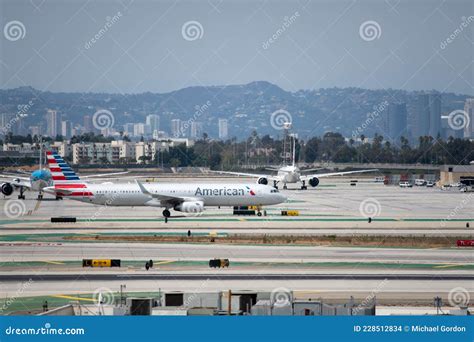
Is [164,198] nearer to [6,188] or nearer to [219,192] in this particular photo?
[219,192]

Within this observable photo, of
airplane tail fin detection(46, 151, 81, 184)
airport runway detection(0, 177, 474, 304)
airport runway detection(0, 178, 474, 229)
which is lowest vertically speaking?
airport runway detection(0, 177, 474, 304)

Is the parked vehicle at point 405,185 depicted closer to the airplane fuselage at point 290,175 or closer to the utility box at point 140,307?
the airplane fuselage at point 290,175

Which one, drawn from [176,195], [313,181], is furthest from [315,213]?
[313,181]

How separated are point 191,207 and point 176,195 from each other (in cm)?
208

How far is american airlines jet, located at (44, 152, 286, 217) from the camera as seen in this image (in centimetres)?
9312

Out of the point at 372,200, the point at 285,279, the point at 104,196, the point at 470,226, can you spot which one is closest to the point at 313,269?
the point at 285,279

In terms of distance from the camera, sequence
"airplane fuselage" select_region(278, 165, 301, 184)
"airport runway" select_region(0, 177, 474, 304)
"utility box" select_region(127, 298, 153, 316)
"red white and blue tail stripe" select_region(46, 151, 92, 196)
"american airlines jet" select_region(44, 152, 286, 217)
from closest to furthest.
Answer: "utility box" select_region(127, 298, 153, 316), "airport runway" select_region(0, 177, 474, 304), "american airlines jet" select_region(44, 152, 286, 217), "red white and blue tail stripe" select_region(46, 151, 92, 196), "airplane fuselage" select_region(278, 165, 301, 184)

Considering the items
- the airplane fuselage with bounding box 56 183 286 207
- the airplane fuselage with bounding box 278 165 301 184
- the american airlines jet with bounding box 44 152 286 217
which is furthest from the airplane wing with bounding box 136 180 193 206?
Answer: the airplane fuselage with bounding box 278 165 301 184

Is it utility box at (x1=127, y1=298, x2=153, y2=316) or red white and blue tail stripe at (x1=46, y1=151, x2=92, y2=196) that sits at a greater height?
red white and blue tail stripe at (x1=46, y1=151, x2=92, y2=196)

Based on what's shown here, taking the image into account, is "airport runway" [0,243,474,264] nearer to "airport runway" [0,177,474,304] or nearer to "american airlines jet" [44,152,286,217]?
"airport runway" [0,177,474,304]

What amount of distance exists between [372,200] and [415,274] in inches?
2963

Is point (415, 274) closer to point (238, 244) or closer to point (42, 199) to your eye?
point (238, 244)

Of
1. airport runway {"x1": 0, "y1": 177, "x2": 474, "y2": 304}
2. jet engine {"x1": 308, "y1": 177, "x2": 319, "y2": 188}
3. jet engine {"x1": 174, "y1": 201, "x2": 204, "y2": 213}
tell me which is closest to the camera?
airport runway {"x1": 0, "y1": 177, "x2": 474, "y2": 304}

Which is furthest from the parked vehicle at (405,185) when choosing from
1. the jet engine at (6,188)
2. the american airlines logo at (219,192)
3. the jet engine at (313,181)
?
the american airlines logo at (219,192)
